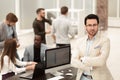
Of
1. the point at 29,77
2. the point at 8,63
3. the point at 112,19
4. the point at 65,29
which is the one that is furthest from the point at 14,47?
the point at 112,19

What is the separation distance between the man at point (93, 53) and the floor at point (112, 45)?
3.14m

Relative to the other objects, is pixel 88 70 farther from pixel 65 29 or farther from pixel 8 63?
pixel 65 29

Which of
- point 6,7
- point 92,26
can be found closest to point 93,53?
point 92,26

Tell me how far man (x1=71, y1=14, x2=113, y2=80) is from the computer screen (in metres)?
0.82

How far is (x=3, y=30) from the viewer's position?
19.1 feet

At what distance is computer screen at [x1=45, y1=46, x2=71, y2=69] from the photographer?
13.7 ft

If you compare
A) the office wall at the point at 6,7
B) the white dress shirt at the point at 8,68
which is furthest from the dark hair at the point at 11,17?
the office wall at the point at 6,7

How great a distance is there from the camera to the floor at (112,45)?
7.22m

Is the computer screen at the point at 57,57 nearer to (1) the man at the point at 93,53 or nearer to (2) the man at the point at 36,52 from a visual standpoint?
(1) the man at the point at 93,53

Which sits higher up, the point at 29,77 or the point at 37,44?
the point at 37,44

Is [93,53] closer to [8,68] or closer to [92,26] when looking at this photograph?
[92,26]

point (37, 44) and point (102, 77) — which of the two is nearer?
point (102, 77)

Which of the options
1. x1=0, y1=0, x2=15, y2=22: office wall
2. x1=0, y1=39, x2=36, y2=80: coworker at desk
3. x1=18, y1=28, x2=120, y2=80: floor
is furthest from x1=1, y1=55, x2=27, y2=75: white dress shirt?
x1=0, y1=0, x2=15, y2=22: office wall

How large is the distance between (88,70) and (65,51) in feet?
3.27
